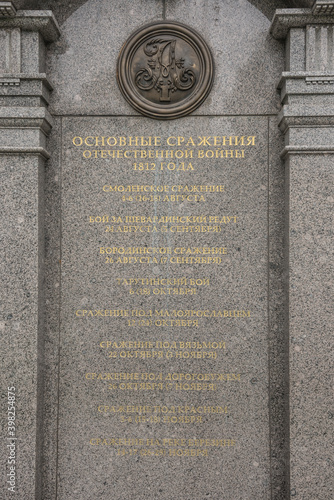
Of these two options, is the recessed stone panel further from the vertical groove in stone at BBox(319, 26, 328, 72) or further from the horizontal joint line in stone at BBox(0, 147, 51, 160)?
the vertical groove in stone at BBox(319, 26, 328, 72)

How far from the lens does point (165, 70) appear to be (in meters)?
4.52

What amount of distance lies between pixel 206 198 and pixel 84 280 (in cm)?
152

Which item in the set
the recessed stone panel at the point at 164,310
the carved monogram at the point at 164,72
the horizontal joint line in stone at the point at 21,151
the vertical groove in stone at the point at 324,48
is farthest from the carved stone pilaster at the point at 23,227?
the vertical groove in stone at the point at 324,48

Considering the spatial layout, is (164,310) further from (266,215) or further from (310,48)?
(310,48)

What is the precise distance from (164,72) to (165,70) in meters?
0.02

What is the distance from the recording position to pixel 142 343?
4465 millimetres

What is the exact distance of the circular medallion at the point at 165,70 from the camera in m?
4.49

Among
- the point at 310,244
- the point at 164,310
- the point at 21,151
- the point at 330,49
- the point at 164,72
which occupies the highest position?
the point at 330,49

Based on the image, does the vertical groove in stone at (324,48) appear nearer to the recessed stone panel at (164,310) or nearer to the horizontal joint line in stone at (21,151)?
the recessed stone panel at (164,310)

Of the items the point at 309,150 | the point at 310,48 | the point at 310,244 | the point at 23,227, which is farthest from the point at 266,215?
the point at 23,227

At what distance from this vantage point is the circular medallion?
14.7 feet

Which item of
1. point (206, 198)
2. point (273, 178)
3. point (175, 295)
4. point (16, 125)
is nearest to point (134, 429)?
point (175, 295)

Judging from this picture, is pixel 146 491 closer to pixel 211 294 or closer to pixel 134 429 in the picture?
pixel 134 429

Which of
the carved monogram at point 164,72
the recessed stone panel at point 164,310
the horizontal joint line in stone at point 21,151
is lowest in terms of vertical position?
the recessed stone panel at point 164,310
